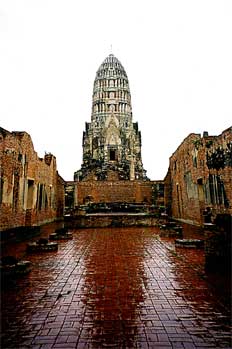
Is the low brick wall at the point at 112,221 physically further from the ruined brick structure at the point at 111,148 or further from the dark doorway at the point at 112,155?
the dark doorway at the point at 112,155

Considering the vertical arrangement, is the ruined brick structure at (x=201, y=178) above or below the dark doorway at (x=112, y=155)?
below

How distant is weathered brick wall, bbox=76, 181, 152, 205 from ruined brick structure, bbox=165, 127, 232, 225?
8.79 m

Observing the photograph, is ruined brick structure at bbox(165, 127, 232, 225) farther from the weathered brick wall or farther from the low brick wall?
the weathered brick wall

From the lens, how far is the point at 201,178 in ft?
43.1

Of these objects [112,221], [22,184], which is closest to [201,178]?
[112,221]

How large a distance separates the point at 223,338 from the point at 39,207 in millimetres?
14314

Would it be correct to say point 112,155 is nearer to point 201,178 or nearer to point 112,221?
point 112,221

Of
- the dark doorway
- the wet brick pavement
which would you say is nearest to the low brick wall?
the wet brick pavement

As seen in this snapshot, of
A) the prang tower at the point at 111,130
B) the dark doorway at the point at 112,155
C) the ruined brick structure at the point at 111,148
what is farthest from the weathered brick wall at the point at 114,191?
the dark doorway at the point at 112,155

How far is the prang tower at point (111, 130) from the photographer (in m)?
43.8

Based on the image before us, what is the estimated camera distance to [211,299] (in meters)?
4.02

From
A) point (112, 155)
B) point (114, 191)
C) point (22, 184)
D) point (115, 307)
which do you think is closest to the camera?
point (115, 307)

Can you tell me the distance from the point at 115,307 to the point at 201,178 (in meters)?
10.3

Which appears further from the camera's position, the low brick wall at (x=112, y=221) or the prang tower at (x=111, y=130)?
the prang tower at (x=111, y=130)
